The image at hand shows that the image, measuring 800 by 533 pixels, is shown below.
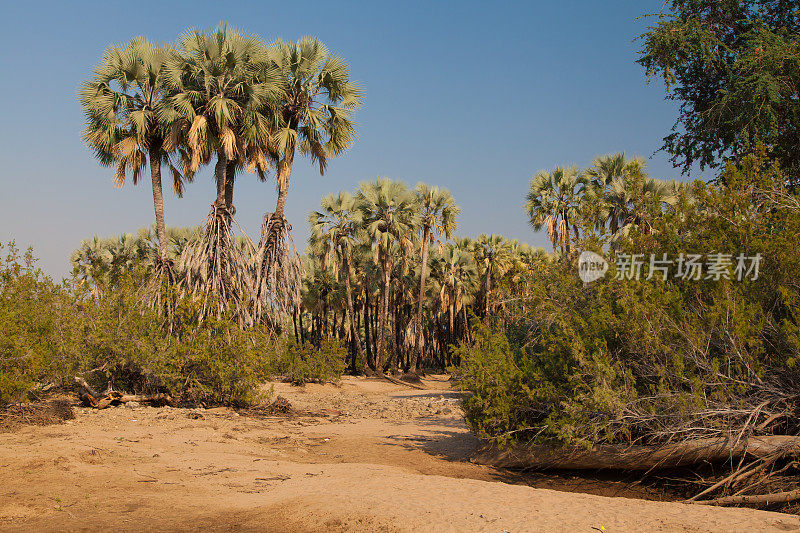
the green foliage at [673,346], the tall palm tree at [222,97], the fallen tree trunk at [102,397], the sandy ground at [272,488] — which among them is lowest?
the sandy ground at [272,488]

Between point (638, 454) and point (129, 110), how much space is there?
55.6 ft

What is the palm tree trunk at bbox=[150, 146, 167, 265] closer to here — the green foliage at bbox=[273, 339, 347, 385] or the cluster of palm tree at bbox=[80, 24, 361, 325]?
the cluster of palm tree at bbox=[80, 24, 361, 325]

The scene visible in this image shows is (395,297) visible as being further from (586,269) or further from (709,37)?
(586,269)

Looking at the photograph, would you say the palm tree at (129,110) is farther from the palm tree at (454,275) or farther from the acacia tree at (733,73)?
the palm tree at (454,275)

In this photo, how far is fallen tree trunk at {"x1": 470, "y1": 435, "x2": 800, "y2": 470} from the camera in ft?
→ 20.9

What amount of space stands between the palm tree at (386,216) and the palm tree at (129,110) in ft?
42.0

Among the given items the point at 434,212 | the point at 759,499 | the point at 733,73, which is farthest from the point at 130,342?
the point at 434,212

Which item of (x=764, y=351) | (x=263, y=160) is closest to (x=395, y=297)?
(x=263, y=160)

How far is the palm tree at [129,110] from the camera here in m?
16.8

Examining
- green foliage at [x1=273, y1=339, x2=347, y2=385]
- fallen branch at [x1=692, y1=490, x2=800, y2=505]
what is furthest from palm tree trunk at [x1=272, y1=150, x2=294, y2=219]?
fallen branch at [x1=692, y1=490, x2=800, y2=505]

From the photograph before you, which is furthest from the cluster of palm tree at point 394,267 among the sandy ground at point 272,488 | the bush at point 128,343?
the sandy ground at point 272,488

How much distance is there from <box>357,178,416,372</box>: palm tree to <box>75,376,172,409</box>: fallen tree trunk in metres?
17.5

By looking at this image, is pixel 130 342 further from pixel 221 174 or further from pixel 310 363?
pixel 310 363

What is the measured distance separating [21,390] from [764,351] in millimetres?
11066
